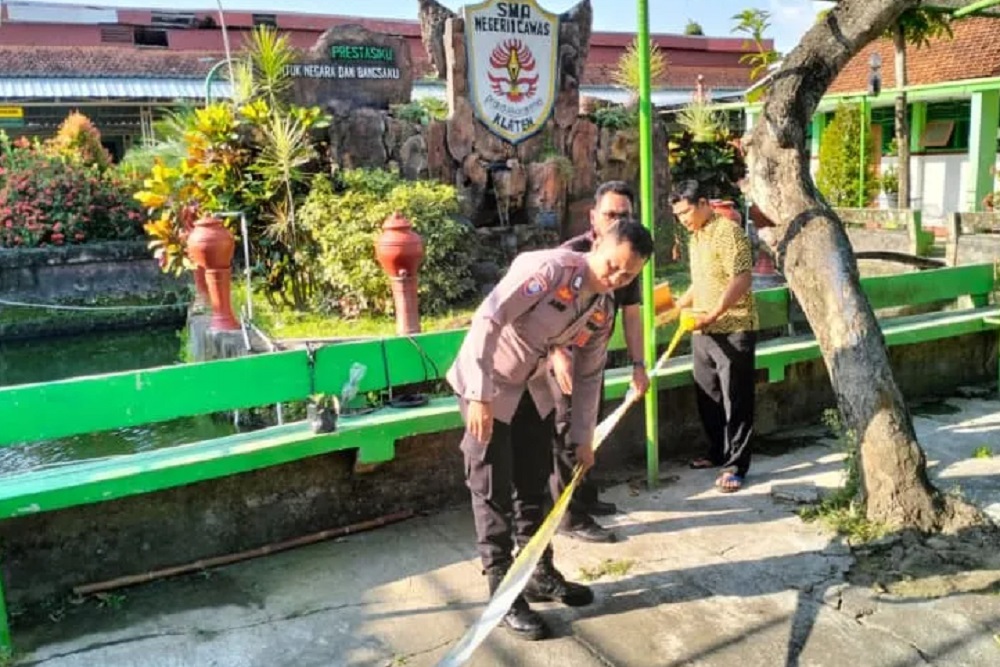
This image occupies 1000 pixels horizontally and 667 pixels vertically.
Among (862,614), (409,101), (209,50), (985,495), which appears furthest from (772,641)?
(209,50)

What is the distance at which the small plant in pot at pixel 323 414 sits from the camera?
3.86 metres

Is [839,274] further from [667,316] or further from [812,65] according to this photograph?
[667,316]

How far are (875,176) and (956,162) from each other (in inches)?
53.2

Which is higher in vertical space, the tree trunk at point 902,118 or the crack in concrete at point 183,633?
the tree trunk at point 902,118

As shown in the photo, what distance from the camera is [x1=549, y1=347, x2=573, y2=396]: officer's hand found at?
3.44 metres

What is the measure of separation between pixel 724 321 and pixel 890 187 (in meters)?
A: 13.6

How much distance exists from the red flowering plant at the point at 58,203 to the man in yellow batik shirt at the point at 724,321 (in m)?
11.8

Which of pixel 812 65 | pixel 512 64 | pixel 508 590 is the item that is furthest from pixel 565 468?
pixel 512 64

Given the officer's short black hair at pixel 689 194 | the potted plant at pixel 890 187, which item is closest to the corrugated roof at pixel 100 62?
the potted plant at pixel 890 187

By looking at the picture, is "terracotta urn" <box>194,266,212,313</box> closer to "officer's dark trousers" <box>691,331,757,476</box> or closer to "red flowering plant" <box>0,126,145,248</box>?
"officer's dark trousers" <box>691,331,757,476</box>

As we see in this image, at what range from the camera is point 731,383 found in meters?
4.47

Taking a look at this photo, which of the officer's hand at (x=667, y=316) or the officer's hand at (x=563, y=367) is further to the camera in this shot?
the officer's hand at (x=667, y=316)

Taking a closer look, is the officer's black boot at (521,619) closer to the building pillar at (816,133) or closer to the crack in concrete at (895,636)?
the crack in concrete at (895,636)

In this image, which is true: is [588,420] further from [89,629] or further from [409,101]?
[409,101]
